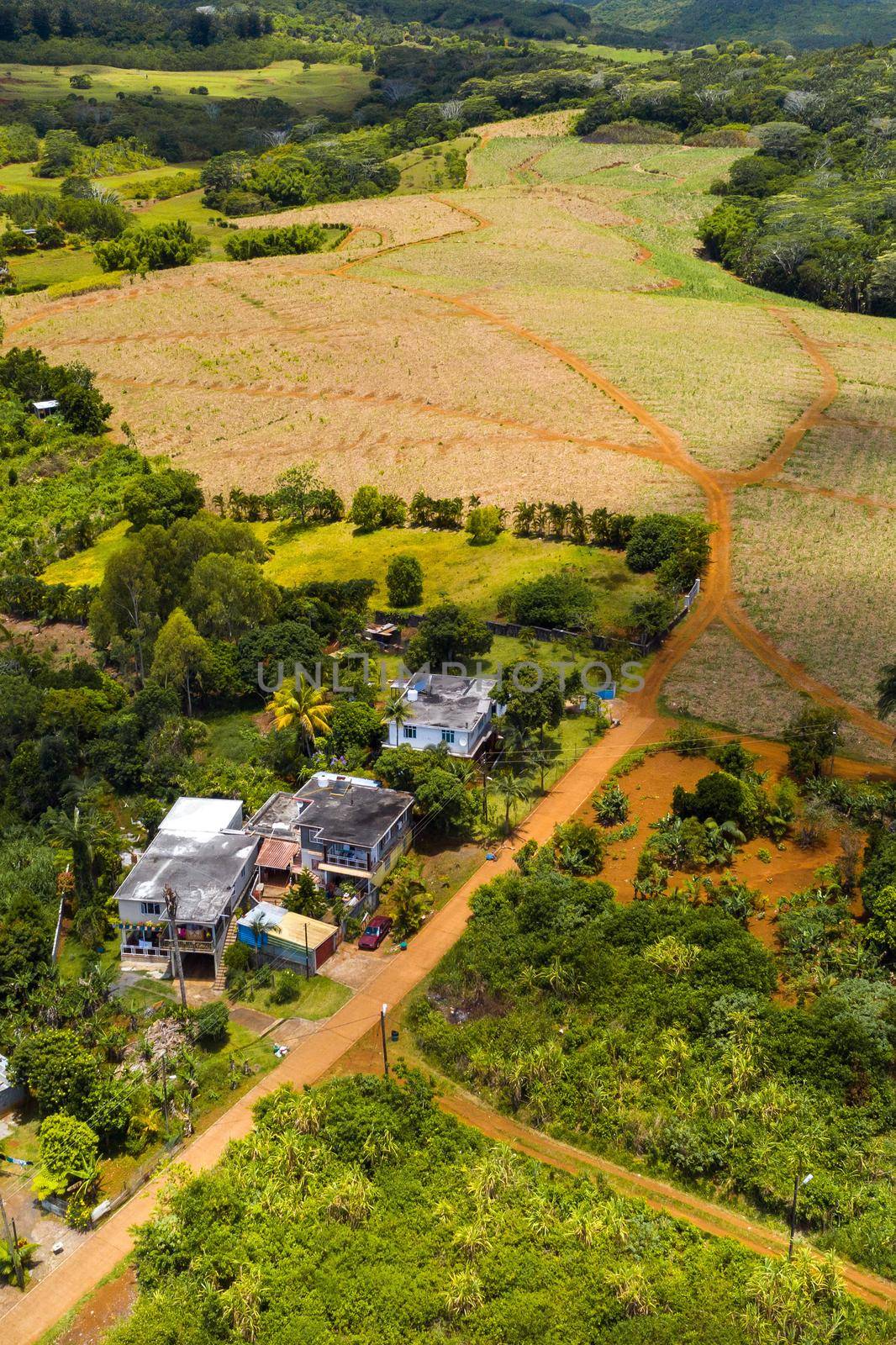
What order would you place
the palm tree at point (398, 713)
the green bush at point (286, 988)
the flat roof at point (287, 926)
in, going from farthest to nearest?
the palm tree at point (398, 713), the flat roof at point (287, 926), the green bush at point (286, 988)

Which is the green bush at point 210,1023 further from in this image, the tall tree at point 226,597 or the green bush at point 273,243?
the green bush at point 273,243

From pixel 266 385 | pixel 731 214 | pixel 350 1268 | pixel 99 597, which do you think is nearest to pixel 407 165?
pixel 731 214

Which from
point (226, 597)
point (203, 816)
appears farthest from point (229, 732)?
point (203, 816)

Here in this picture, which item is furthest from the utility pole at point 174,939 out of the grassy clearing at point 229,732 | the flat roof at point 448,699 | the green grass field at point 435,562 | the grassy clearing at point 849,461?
the grassy clearing at point 849,461

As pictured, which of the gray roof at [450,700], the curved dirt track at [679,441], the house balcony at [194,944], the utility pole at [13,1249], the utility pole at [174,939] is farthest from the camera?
the curved dirt track at [679,441]

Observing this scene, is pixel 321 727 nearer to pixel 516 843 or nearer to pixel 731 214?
pixel 516 843
